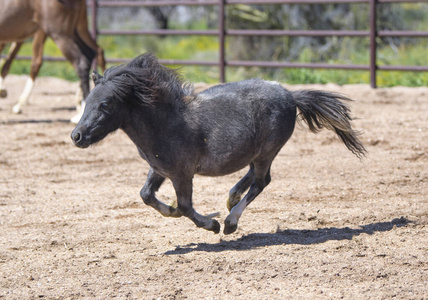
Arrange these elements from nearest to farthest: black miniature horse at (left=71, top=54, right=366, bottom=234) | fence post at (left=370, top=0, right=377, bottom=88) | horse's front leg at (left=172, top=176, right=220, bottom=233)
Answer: black miniature horse at (left=71, top=54, right=366, bottom=234) → horse's front leg at (left=172, top=176, right=220, bottom=233) → fence post at (left=370, top=0, right=377, bottom=88)

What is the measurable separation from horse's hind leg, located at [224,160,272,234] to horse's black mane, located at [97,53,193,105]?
0.71m

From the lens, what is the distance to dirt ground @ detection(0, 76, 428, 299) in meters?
3.46

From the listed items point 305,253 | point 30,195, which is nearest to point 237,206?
point 305,253

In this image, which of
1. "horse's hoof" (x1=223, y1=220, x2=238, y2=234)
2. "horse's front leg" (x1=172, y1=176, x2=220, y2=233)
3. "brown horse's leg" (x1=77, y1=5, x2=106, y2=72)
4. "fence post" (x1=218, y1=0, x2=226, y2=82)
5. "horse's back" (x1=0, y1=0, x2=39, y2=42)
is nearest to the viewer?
"horse's front leg" (x1=172, y1=176, x2=220, y2=233)

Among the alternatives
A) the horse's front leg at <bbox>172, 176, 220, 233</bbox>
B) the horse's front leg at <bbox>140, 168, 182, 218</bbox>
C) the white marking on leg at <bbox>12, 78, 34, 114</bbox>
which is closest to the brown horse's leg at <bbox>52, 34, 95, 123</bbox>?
the white marking on leg at <bbox>12, 78, 34, 114</bbox>

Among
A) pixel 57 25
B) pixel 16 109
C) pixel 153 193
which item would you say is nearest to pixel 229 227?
pixel 153 193

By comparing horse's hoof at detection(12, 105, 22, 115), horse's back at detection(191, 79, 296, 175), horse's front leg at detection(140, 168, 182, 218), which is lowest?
horse's hoof at detection(12, 105, 22, 115)

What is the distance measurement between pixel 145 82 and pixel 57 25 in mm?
4848

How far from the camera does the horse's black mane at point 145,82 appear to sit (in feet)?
12.8

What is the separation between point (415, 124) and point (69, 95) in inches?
236

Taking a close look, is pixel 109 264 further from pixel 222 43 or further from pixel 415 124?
pixel 222 43

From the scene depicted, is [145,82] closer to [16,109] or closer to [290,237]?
[290,237]

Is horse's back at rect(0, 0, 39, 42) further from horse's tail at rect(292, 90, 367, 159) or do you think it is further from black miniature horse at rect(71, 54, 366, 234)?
horse's tail at rect(292, 90, 367, 159)

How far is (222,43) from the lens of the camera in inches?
437
